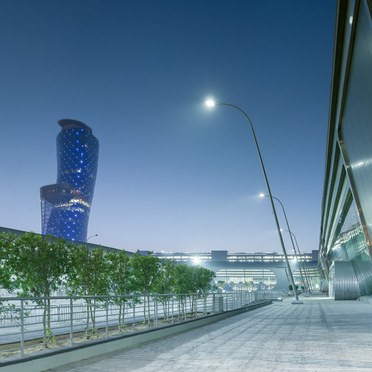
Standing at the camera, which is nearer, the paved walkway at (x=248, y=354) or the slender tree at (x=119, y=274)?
the paved walkway at (x=248, y=354)

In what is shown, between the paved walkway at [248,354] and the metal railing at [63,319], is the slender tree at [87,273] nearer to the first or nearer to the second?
the metal railing at [63,319]

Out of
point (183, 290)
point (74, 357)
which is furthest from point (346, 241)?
point (74, 357)

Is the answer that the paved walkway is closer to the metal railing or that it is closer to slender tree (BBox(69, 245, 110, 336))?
the metal railing

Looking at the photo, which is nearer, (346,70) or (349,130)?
(346,70)

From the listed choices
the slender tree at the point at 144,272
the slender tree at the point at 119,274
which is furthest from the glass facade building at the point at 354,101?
the slender tree at the point at 119,274

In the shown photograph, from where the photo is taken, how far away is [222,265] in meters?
111

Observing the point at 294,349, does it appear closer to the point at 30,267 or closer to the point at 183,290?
the point at 30,267

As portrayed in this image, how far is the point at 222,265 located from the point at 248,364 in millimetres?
104400

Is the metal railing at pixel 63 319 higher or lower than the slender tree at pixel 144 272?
lower

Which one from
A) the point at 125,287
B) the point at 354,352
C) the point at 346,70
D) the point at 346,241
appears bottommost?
the point at 354,352

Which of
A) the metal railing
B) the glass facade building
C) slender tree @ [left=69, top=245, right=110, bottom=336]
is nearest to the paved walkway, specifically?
the metal railing

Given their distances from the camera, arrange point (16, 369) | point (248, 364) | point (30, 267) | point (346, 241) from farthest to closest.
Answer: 1. point (346, 241)
2. point (30, 267)
3. point (248, 364)
4. point (16, 369)

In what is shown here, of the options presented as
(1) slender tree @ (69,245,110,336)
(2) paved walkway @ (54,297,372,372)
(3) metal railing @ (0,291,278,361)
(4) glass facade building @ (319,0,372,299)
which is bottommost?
(2) paved walkway @ (54,297,372,372)

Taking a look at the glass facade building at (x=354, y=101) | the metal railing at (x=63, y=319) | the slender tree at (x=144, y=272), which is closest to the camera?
the metal railing at (x=63, y=319)
